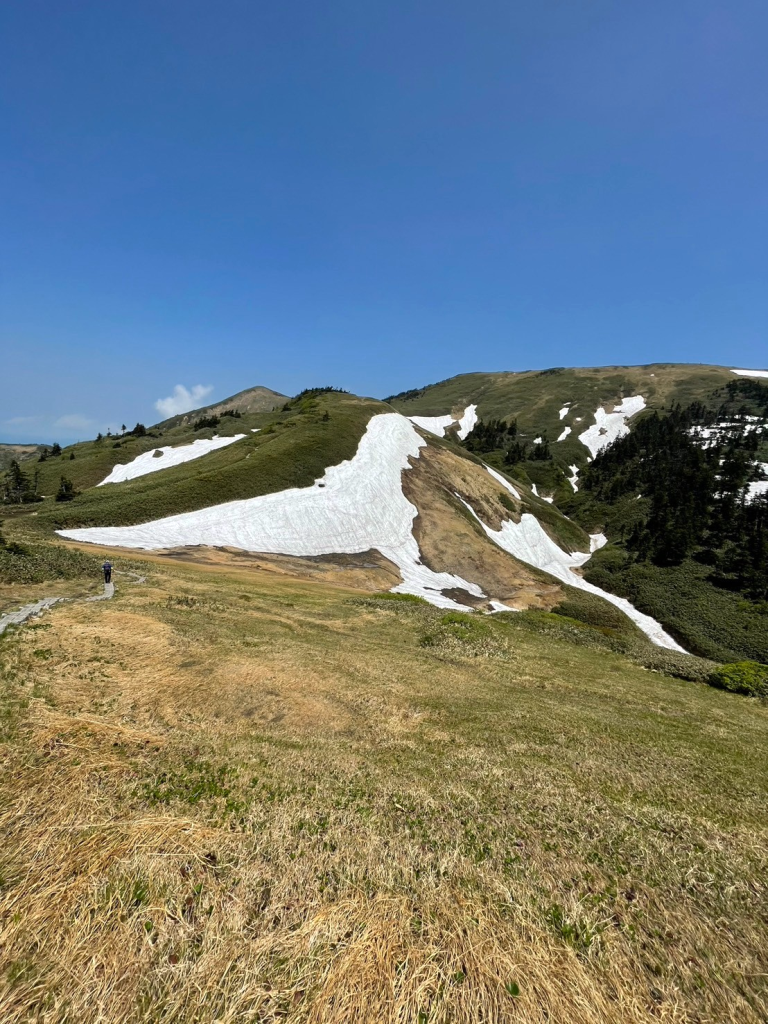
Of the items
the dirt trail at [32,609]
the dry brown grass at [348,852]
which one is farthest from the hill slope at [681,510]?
the dirt trail at [32,609]

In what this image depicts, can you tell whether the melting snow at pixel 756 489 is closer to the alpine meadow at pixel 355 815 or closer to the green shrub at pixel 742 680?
the alpine meadow at pixel 355 815

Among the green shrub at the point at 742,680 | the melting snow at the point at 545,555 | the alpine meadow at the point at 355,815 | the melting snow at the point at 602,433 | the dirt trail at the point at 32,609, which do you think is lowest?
the melting snow at the point at 545,555

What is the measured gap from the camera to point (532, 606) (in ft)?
204

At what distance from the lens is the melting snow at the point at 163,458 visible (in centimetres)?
9281

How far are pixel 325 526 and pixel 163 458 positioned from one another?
186 feet

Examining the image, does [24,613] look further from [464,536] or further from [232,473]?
[464,536]

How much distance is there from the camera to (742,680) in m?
24.6

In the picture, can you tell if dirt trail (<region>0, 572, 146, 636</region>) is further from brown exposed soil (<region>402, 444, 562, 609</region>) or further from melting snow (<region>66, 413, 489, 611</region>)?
brown exposed soil (<region>402, 444, 562, 609</region>)

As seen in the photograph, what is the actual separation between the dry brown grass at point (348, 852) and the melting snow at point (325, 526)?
3718 cm

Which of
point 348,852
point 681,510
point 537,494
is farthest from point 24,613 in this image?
point 537,494

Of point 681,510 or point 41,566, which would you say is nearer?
point 41,566

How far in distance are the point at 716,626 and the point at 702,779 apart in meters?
72.2

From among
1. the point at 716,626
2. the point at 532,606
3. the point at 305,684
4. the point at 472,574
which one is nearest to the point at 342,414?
the point at 472,574

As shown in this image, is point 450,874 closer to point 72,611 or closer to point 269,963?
point 269,963
